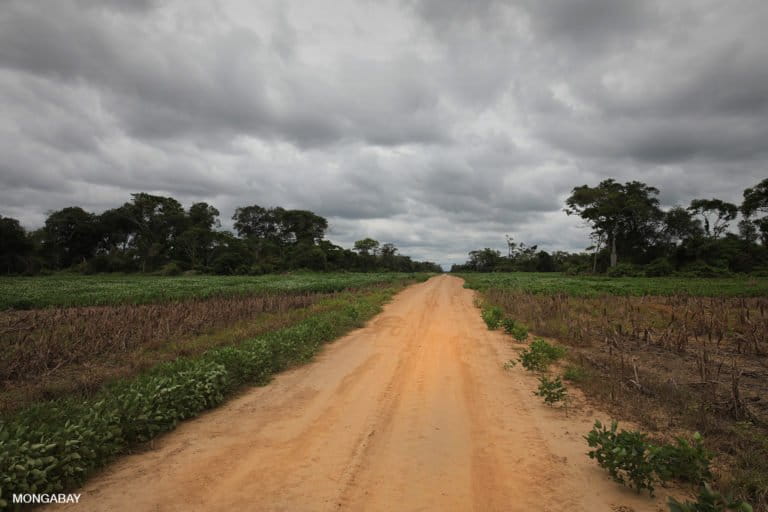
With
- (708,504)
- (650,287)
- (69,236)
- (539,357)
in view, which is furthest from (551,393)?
(69,236)

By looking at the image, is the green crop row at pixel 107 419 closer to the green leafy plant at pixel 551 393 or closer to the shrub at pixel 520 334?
the green leafy plant at pixel 551 393

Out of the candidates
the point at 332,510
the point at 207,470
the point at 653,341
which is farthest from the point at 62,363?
the point at 653,341

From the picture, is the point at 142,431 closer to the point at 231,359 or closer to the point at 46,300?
the point at 231,359

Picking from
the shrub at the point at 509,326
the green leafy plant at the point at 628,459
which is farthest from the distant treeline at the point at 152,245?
the green leafy plant at the point at 628,459

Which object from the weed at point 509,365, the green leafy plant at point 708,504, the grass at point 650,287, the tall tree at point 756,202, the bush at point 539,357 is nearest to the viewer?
the green leafy plant at point 708,504

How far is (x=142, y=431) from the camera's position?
4.68m

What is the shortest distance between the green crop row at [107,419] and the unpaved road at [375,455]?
25cm

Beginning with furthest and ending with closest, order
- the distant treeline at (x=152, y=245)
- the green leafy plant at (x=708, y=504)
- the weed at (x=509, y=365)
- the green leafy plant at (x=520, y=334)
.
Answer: the distant treeline at (x=152, y=245) < the green leafy plant at (x=520, y=334) < the weed at (x=509, y=365) < the green leafy plant at (x=708, y=504)

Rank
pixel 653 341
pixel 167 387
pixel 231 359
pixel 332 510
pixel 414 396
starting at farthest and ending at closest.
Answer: pixel 653 341, pixel 231 359, pixel 414 396, pixel 167 387, pixel 332 510

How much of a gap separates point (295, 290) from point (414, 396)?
20.9m

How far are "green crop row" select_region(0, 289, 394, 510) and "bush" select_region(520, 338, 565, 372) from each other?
5209 millimetres

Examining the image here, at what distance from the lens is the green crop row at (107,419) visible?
3420 millimetres

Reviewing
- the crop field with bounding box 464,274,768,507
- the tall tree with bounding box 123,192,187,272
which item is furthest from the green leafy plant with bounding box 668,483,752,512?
the tall tree with bounding box 123,192,187,272

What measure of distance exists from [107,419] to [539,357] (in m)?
7.35
